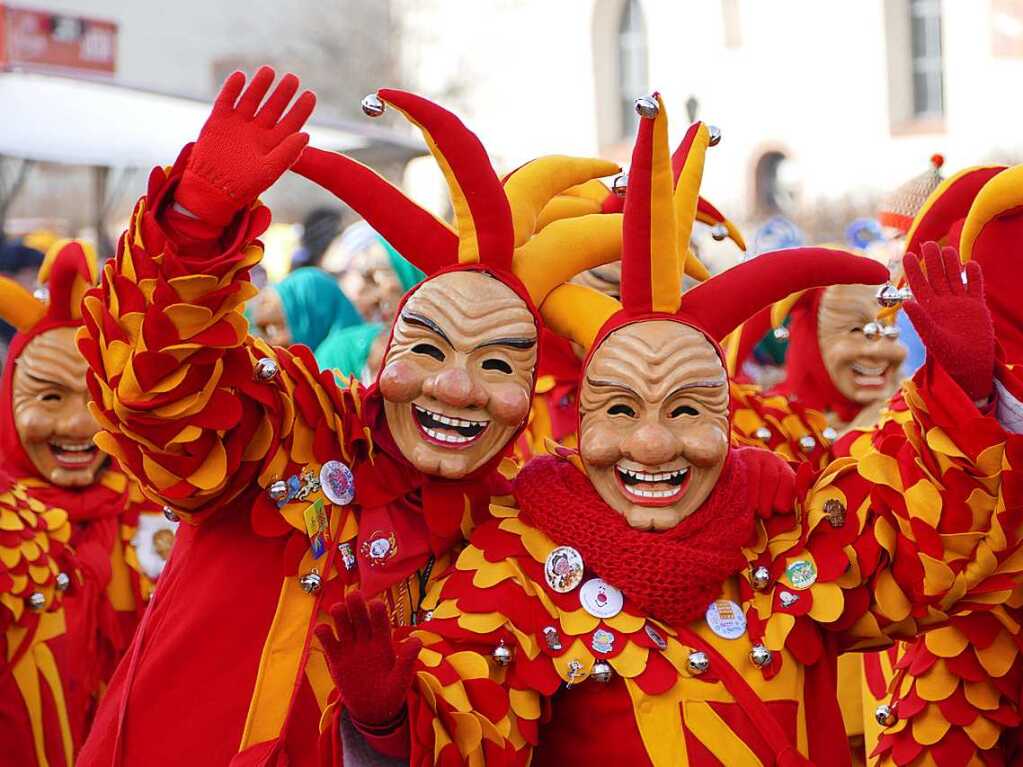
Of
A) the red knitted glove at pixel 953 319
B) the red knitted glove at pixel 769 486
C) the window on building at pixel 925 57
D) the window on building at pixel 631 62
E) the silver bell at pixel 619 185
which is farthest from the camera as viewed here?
the window on building at pixel 631 62

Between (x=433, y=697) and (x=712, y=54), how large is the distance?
16596mm

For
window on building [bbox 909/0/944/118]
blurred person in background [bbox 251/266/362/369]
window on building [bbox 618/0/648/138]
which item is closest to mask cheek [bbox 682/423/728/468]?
blurred person in background [bbox 251/266/362/369]

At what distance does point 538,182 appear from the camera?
360cm

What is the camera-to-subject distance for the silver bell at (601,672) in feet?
10.0

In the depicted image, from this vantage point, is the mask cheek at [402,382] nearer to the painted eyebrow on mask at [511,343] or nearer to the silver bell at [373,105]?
the painted eyebrow on mask at [511,343]

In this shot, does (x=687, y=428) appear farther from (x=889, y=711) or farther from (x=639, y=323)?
(x=889, y=711)

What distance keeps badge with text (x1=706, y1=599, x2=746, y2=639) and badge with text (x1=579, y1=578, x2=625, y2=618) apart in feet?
0.53

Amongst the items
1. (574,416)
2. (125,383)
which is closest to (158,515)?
(574,416)

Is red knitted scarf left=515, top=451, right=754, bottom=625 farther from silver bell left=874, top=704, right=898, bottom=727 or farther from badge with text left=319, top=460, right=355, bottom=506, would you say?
silver bell left=874, top=704, right=898, bottom=727

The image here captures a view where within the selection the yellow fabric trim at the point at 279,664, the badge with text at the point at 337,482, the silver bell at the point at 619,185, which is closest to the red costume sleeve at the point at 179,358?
the badge with text at the point at 337,482

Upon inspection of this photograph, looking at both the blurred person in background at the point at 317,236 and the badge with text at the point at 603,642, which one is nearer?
the badge with text at the point at 603,642

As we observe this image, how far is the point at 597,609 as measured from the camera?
10.2 feet

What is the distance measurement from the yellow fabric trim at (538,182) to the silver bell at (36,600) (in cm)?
167

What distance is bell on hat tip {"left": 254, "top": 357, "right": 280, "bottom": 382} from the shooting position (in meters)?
3.25
